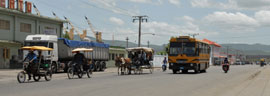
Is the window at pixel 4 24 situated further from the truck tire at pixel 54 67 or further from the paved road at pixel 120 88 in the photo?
the paved road at pixel 120 88

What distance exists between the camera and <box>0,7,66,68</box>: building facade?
41263 millimetres

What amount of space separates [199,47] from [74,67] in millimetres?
13150

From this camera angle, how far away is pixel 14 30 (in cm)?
4347

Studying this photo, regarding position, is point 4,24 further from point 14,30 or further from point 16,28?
point 16,28

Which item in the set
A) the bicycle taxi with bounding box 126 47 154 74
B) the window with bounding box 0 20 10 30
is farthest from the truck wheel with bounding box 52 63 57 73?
the window with bounding box 0 20 10 30

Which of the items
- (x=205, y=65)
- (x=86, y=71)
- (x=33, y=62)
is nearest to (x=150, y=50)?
(x=205, y=65)

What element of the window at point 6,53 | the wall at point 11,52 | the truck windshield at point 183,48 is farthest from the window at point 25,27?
the truck windshield at point 183,48

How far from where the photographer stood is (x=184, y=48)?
3366cm

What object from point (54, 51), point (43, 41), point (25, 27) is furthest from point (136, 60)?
point (25, 27)

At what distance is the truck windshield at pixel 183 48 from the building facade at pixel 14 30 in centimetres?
1762

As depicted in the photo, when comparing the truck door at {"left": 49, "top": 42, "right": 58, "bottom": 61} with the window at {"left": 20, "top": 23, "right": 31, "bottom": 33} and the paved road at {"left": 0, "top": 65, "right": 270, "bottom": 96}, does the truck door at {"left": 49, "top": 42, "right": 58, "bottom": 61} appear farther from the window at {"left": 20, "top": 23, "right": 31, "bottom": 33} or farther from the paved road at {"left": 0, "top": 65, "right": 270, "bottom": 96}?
the window at {"left": 20, "top": 23, "right": 31, "bottom": 33}

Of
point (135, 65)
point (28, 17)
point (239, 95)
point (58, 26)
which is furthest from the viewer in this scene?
point (58, 26)

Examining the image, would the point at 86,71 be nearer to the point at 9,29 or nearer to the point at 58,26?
the point at 9,29

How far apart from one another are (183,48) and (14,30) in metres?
19.9
